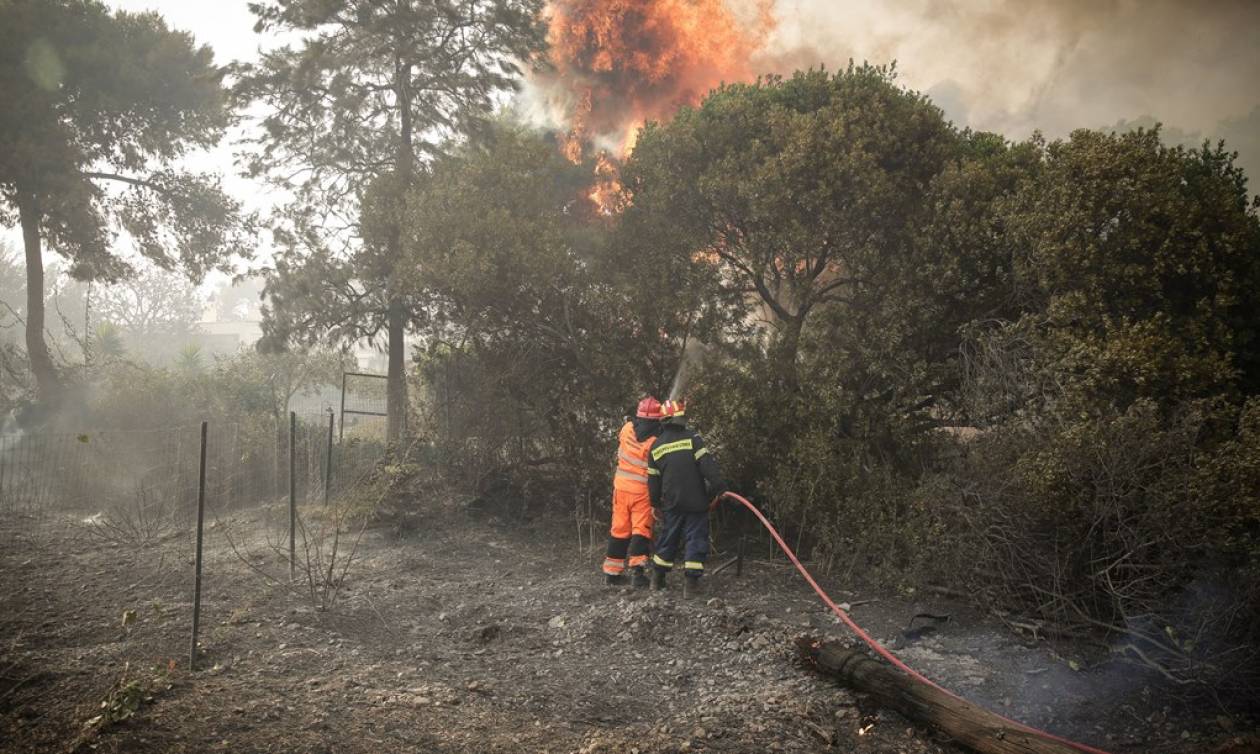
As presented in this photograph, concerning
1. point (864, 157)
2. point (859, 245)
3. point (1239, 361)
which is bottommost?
point (1239, 361)

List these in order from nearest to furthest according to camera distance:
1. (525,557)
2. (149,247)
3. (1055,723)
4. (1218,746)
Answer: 1. (1218,746)
2. (1055,723)
3. (525,557)
4. (149,247)

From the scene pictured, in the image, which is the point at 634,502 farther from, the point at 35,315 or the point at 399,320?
the point at 35,315

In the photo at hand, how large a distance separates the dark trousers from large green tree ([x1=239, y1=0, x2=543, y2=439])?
815cm

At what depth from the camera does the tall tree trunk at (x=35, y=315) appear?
18.1 meters

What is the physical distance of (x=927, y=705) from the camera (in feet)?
15.1

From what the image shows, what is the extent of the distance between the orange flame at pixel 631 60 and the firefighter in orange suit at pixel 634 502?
9.03m

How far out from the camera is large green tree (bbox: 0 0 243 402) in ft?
57.0

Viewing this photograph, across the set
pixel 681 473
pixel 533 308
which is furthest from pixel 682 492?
pixel 533 308

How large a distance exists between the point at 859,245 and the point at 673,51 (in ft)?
29.3

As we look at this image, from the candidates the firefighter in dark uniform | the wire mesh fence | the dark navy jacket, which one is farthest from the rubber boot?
the wire mesh fence

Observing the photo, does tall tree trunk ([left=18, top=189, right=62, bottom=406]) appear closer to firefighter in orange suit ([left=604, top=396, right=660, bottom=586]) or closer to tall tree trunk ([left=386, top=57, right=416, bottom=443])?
tall tree trunk ([left=386, top=57, right=416, bottom=443])

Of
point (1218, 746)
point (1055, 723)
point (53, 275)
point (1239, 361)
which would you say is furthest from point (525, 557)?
point (53, 275)

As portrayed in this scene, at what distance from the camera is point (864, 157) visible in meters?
8.70

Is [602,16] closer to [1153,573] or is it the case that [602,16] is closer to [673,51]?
[673,51]
